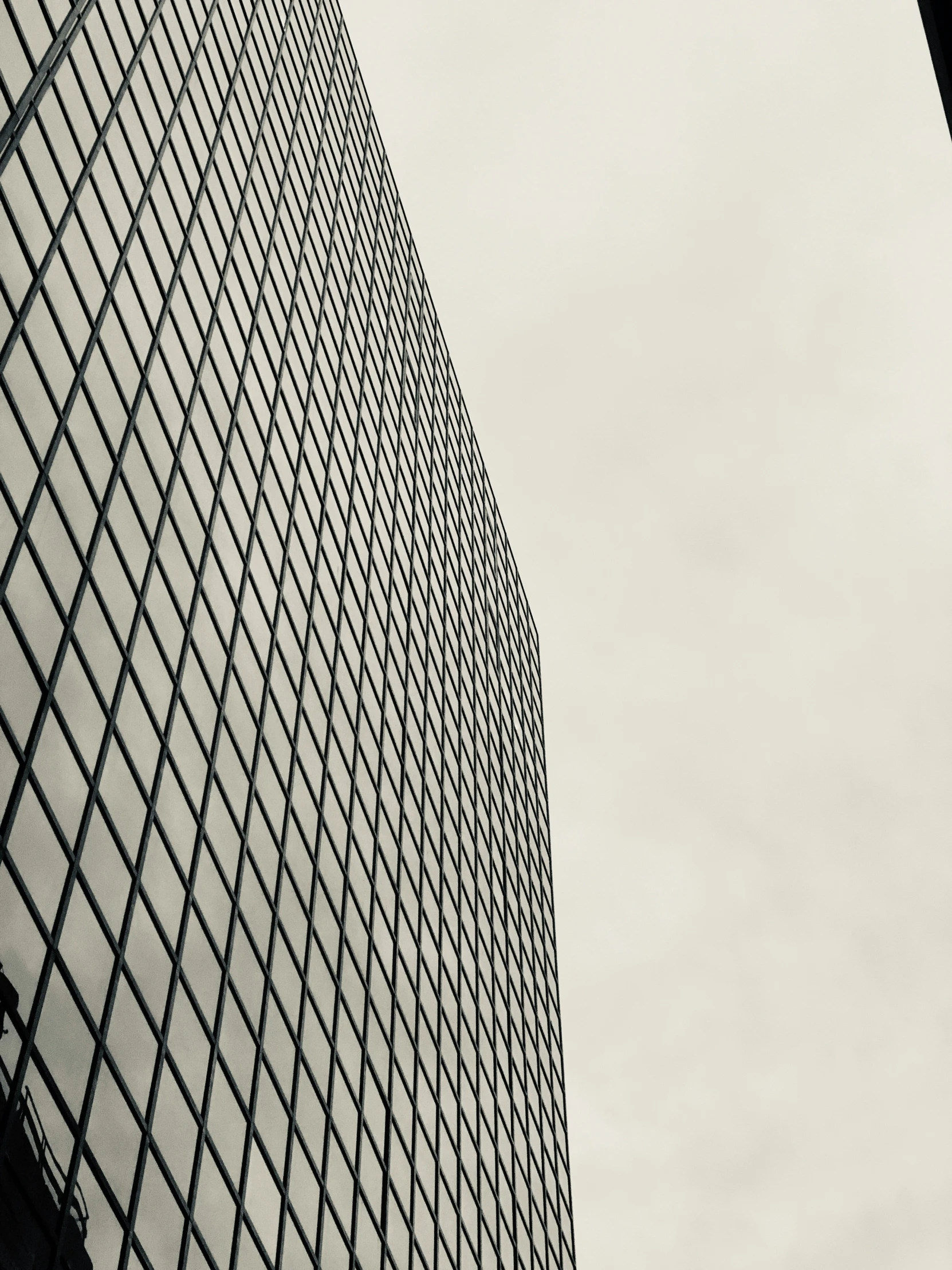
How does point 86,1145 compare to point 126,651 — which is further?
point 126,651

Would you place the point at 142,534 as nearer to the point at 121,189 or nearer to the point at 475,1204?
the point at 121,189

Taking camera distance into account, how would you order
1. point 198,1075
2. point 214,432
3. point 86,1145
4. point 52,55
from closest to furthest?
point 86,1145 → point 198,1075 → point 52,55 → point 214,432

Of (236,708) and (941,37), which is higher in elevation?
(236,708)

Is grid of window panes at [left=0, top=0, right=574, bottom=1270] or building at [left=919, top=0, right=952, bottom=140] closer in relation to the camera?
building at [left=919, top=0, right=952, bottom=140]

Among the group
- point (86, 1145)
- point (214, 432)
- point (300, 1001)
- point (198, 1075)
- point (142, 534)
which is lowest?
point (86, 1145)

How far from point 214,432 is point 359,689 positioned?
13924 mm

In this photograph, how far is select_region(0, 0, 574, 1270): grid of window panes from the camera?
3058 cm

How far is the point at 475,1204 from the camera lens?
54.6 metres

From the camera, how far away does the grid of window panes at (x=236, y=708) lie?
30578mm

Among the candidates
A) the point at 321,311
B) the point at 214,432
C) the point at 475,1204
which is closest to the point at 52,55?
the point at 214,432

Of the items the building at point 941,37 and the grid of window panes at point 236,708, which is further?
the grid of window panes at point 236,708

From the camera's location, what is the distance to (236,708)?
139 ft

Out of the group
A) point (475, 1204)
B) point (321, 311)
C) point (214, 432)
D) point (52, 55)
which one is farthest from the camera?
point (321, 311)

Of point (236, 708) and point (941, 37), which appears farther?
point (236, 708)
